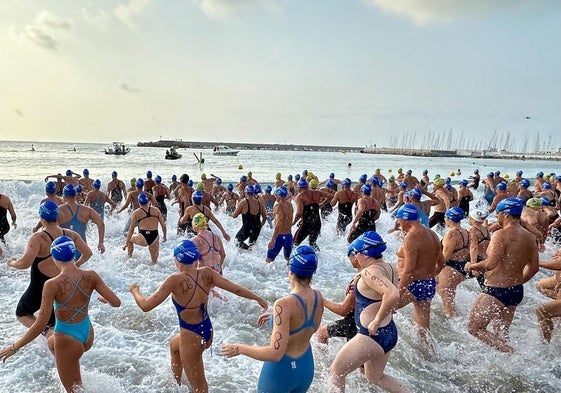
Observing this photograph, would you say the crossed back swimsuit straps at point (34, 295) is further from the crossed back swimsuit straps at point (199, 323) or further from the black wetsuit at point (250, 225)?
the black wetsuit at point (250, 225)

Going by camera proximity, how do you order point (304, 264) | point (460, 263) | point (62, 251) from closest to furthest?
1. point (304, 264)
2. point (62, 251)
3. point (460, 263)

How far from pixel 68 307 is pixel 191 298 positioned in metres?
1.14

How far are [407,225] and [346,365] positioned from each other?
1.96m

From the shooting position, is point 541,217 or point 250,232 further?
point 250,232

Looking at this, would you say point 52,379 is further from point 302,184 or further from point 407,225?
point 302,184

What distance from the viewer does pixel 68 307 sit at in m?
3.73

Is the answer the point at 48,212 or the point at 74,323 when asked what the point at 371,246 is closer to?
the point at 74,323

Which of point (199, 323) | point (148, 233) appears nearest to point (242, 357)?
point (199, 323)

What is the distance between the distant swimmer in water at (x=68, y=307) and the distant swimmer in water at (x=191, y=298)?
1.59 ft

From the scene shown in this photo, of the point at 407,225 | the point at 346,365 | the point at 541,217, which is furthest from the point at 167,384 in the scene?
the point at 541,217

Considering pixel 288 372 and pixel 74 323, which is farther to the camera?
pixel 74 323

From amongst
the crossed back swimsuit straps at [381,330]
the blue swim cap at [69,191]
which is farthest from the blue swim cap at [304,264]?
the blue swim cap at [69,191]

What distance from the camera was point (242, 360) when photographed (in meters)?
5.24

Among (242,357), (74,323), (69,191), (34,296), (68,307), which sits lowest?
(242,357)
